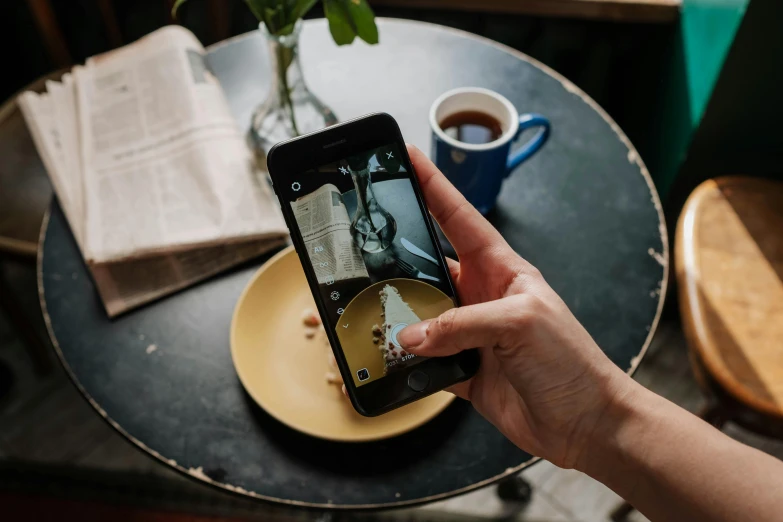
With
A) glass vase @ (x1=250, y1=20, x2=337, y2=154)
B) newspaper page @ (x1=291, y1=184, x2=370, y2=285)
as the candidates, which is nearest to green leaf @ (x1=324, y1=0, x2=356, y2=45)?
glass vase @ (x1=250, y1=20, x2=337, y2=154)

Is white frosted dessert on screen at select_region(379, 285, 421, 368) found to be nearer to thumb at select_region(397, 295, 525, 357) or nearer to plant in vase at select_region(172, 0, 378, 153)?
thumb at select_region(397, 295, 525, 357)

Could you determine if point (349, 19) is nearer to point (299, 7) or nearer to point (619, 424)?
point (299, 7)

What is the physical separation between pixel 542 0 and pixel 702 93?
42 centimetres

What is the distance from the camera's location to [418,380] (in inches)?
24.8

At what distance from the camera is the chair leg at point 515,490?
123 centimetres

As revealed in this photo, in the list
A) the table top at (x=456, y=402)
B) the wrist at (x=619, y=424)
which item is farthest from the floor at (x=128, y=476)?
the wrist at (x=619, y=424)

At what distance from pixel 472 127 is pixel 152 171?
45 cm

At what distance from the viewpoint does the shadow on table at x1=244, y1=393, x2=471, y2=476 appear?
0.67 m

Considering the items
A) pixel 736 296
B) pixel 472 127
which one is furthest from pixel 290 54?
pixel 736 296

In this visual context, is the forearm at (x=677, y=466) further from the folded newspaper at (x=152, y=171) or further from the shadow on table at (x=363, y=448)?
the folded newspaper at (x=152, y=171)

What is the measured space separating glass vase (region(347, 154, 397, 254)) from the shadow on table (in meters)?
0.21

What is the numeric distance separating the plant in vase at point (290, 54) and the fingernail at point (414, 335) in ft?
1.15

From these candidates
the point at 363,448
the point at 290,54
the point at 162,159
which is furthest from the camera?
the point at 162,159

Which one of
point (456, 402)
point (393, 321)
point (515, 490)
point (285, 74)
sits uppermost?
point (285, 74)
